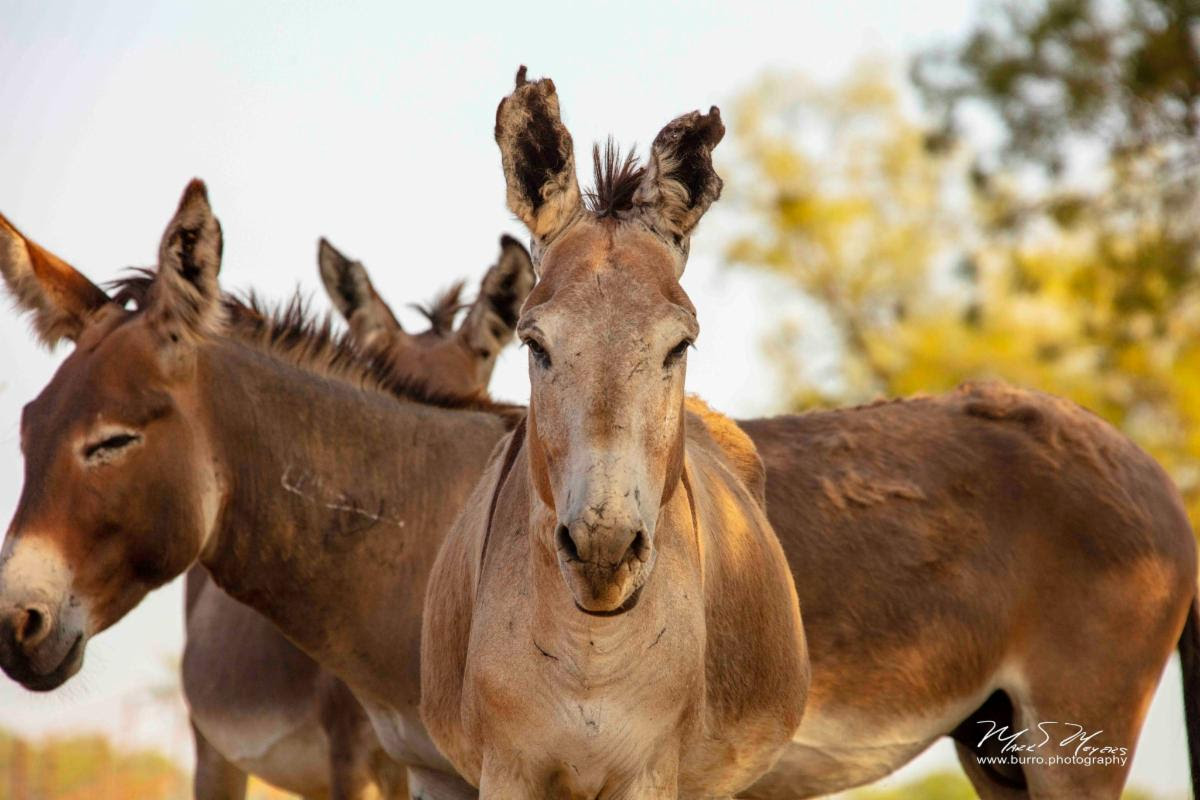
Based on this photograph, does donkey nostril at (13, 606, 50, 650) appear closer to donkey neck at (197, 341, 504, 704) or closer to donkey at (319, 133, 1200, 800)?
donkey neck at (197, 341, 504, 704)

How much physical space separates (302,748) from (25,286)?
2.66m

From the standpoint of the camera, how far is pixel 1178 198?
52.5 ft

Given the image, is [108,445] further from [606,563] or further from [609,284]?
[606,563]

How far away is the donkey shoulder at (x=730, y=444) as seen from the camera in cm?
577

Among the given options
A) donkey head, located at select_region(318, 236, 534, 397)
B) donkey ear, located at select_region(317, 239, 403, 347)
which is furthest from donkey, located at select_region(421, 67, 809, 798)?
donkey ear, located at select_region(317, 239, 403, 347)

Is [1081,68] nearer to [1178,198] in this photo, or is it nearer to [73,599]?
[1178,198]

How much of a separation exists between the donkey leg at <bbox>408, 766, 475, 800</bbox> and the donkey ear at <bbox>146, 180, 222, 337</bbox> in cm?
214

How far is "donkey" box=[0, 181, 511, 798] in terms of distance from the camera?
5.74 metres

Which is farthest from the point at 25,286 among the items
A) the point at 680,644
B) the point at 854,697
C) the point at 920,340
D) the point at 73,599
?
the point at 920,340

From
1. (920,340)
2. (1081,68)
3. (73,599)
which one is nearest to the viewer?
(73,599)

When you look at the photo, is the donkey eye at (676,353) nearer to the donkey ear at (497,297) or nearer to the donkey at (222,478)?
the donkey at (222,478)

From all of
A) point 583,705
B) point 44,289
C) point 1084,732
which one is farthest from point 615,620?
point 44,289

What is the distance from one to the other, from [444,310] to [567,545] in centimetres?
682

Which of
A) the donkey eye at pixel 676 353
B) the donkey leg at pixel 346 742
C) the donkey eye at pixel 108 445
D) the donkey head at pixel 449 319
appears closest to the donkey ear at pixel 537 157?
the donkey eye at pixel 676 353
